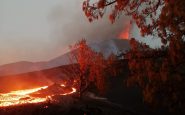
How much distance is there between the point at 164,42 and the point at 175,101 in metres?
2.77

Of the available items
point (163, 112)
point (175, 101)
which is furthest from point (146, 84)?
point (163, 112)

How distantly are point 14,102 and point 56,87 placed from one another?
12.5 metres

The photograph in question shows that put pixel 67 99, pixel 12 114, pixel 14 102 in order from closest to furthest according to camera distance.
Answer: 1. pixel 12 114
2. pixel 14 102
3. pixel 67 99

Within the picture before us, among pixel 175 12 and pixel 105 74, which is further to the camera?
pixel 105 74

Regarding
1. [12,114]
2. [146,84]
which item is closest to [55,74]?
[12,114]

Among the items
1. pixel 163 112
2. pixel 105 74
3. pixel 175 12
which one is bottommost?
pixel 163 112

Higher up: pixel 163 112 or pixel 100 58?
pixel 100 58

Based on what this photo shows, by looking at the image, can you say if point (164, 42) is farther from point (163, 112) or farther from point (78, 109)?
point (163, 112)

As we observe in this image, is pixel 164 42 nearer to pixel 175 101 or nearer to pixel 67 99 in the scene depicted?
pixel 175 101

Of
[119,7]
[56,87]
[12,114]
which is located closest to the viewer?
[119,7]

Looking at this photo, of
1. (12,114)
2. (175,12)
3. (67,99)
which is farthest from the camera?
(67,99)

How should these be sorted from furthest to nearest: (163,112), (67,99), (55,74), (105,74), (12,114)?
(55,74) < (163,112) < (67,99) < (12,114) < (105,74)

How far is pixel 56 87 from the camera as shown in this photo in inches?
1448

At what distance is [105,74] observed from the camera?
20.3 metres
